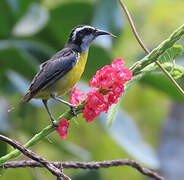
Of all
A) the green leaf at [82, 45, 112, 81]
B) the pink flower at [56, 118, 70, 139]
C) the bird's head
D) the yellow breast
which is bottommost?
the pink flower at [56, 118, 70, 139]

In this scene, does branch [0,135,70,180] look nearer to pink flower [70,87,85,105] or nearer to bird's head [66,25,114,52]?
pink flower [70,87,85,105]

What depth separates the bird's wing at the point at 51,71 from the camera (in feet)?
8.04

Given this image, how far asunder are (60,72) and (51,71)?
0.08m

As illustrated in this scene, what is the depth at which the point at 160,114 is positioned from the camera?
6.81m

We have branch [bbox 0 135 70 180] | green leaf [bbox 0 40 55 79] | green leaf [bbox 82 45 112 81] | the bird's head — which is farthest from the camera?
green leaf [bbox 82 45 112 81]

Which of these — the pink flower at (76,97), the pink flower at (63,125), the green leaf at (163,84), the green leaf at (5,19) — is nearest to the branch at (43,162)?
the pink flower at (63,125)

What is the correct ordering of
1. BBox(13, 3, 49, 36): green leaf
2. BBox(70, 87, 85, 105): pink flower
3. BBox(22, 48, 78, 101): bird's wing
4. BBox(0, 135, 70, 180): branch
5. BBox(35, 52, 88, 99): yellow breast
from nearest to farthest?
BBox(0, 135, 70, 180): branch < BBox(70, 87, 85, 105): pink flower < BBox(22, 48, 78, 101): bird's wing < BBox(35, 52, 88, 99): yellow breast < BBox(13, 3, 49, 36): green leaf

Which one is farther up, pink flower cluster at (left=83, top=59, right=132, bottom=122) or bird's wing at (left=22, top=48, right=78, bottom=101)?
bird's wing at (left=22, top=48, right=78, bottom=101)

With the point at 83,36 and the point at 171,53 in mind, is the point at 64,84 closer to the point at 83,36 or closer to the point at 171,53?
→ the point at 83,36

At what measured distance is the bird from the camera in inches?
97.5

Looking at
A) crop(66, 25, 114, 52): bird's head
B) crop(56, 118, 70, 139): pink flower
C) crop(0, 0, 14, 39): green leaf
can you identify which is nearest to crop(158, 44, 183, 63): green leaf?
crop(56, 118, 70, 139): pink flower

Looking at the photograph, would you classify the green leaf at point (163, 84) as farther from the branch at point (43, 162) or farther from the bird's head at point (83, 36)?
the branch at point (43, 162)

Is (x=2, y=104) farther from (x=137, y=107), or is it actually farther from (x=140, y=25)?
(x=140, y=25)

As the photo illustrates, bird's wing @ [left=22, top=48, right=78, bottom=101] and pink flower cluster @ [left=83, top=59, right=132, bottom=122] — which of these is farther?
bird's wing @ [left=22, top=48, right=78, bottom=101]
